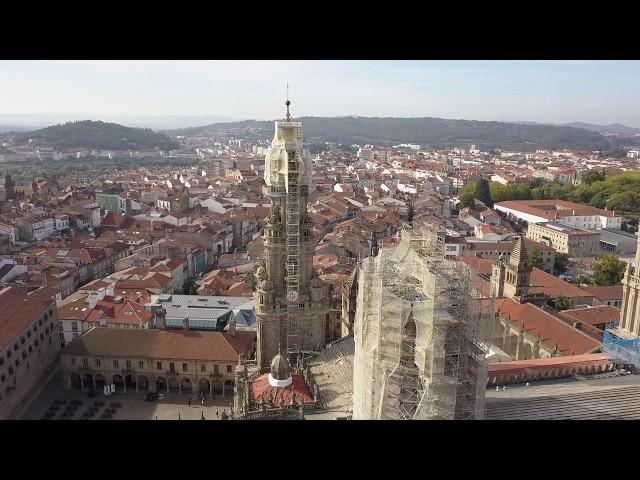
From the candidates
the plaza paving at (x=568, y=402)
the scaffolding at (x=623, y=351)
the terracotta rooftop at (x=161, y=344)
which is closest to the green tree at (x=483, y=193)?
the terracotta rooftop at (x=161, y=344)

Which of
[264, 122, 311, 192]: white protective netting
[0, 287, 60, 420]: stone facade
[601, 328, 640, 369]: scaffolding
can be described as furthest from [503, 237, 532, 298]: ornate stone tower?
[0, 287, 60, 420]: stone facade

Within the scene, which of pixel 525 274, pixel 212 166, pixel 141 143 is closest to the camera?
pixel 525 274

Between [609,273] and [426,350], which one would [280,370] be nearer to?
[426,350]

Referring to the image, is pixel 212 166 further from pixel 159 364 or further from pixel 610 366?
pixel 610 366

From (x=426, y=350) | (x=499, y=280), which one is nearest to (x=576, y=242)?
(x=499, y=280)

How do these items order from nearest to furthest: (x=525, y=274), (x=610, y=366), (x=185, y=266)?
1. (x=610, y=366)
2. (x=525, y=274)
3. (x=185, y=266)

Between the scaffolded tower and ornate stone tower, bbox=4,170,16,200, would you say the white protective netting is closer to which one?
the scaffolded tower

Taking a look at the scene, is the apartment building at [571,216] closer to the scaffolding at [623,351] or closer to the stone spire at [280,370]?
the scaffolding at [623,351]

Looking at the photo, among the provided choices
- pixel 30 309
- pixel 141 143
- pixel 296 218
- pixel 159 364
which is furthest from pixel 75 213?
pixel 141 143

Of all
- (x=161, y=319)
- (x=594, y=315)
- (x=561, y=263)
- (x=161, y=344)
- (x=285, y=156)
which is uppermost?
(x=285, y=156)
